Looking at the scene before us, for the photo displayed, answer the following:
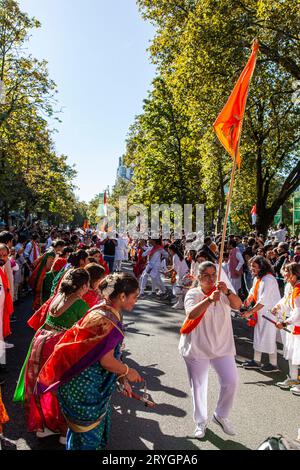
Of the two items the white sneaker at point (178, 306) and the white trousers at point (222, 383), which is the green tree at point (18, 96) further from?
the white trousers at point (222, 383)

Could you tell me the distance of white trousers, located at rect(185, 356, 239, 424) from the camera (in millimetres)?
4355

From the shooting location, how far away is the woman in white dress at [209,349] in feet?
14.3

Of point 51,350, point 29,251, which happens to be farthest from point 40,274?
point 29,251

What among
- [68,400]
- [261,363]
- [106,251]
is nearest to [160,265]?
[106,251]

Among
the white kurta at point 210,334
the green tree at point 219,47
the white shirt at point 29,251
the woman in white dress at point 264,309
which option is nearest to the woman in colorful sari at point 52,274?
the woman in white dress at point 264,309

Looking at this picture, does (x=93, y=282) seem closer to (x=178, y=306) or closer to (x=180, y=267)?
(x=178, y=306)

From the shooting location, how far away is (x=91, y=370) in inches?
120

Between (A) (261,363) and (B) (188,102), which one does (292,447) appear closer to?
(A) (261,363)

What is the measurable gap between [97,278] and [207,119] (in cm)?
1123

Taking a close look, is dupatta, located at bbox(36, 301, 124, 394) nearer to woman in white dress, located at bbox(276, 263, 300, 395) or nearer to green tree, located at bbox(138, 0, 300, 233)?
woman in white dress, located at bbox(276, 263, 300, 395)

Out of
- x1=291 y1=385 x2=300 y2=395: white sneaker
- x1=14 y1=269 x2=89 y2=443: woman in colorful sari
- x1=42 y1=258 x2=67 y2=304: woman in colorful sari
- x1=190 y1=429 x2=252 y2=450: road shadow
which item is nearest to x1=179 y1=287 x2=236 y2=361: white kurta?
x1=190 y1=429 x2=252 y2=450: road shadow

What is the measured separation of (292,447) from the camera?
94.0 inches

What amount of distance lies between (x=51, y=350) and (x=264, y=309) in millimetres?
3774

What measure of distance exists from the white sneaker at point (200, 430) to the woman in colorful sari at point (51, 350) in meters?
1.32
